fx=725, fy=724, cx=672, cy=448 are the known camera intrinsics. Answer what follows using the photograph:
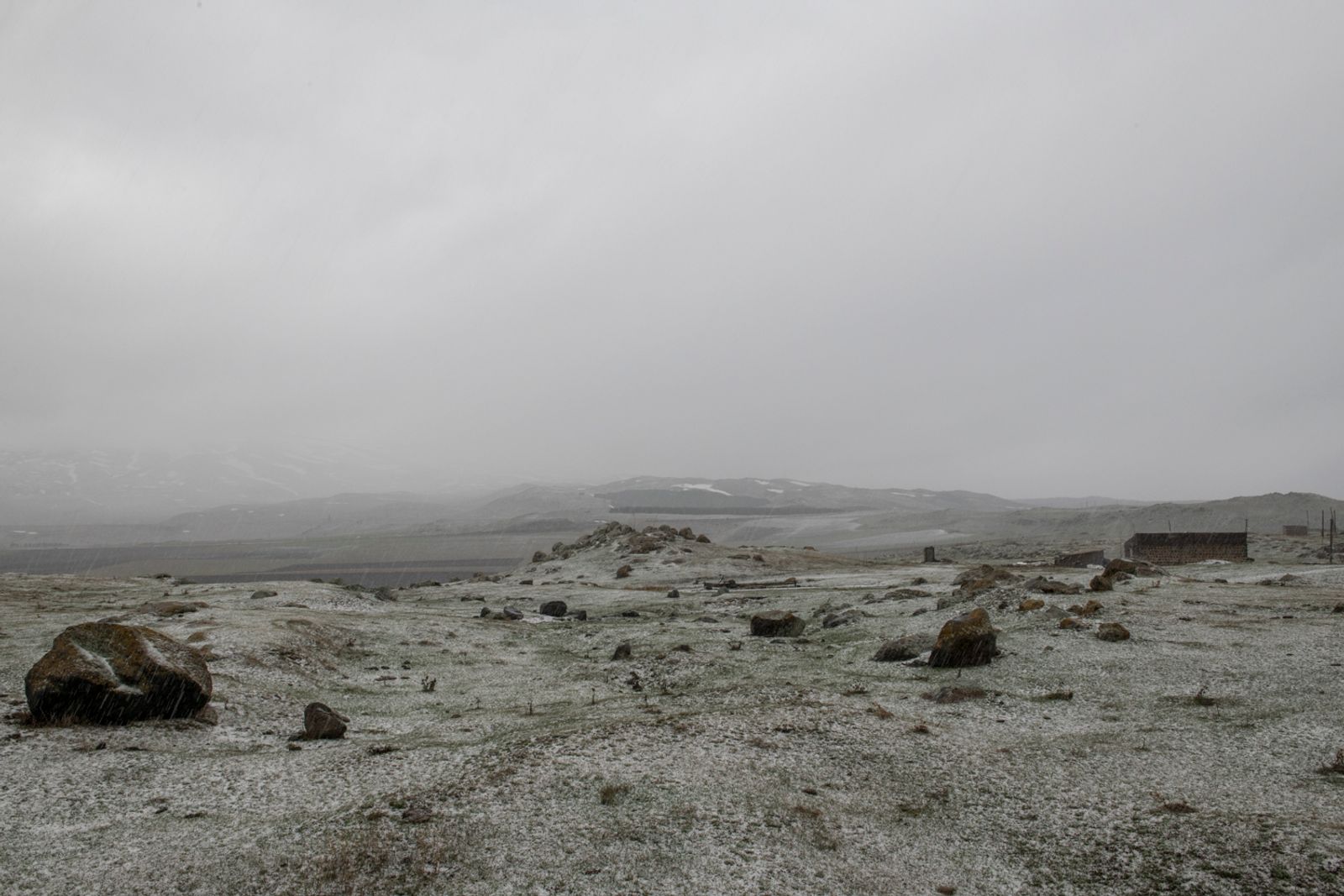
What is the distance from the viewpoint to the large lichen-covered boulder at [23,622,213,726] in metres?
9.66

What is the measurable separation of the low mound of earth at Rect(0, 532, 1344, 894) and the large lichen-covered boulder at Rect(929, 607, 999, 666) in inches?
13.0

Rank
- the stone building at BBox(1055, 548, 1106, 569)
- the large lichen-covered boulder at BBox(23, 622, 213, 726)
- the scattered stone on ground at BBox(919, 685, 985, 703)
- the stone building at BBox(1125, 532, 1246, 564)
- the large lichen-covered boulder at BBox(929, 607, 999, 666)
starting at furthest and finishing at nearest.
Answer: the stone building at BBox(1055, 548, 1106, 569) → the stone building at BBox(1125, 532, 1246, 564) → the large lichen-covered boulder at BBox(929, 607, 999, 666) → the scattered stone on ground at BBox(919, 685, 985, 703) → the large lichen-covered boulder at BBox(23, 622, 213, 726)

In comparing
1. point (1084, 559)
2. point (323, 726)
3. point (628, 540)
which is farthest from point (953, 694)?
point (628, 540)

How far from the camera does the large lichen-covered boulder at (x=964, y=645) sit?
13.8 m

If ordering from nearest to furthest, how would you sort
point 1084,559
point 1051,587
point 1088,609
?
point 1088,609, point 1051,587, point 1084,559

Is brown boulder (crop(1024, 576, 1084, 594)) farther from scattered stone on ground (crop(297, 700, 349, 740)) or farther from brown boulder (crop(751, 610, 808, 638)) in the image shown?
scattered stone on ground (crop(297, 700, 349, 740))

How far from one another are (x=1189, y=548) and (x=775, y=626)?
30.3 metres

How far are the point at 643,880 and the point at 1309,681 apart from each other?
11.7 m

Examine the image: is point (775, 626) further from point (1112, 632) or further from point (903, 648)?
point (1112, 632)

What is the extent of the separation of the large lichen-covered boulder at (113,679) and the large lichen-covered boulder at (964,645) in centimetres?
1253

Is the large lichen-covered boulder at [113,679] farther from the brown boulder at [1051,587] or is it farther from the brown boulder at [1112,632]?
the brown boulder at [1051,587]

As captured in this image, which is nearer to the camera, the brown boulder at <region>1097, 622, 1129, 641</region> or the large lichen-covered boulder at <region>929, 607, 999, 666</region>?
the large lichen-covered boulder at <region>929, 607, 999, 666</region>

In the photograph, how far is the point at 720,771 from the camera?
8.64 meters

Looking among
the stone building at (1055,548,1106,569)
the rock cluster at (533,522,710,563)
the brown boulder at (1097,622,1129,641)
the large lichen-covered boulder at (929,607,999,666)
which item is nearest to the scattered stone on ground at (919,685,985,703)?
the large lichen-covered boulder at (929,607,999,666)
